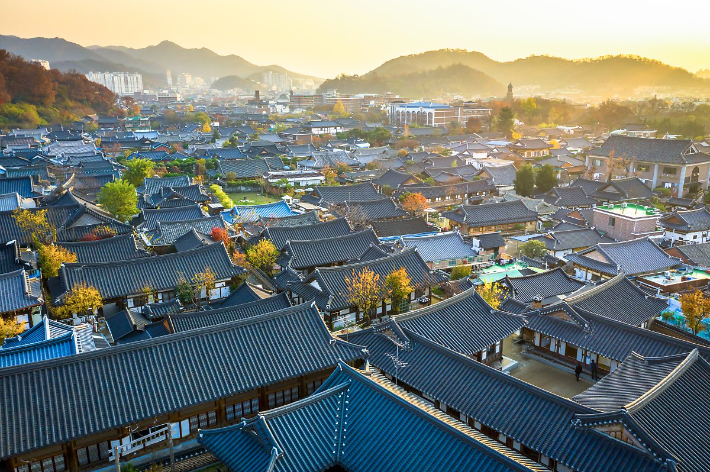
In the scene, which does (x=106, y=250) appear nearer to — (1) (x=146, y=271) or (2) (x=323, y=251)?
(1) (x=146, y=271)

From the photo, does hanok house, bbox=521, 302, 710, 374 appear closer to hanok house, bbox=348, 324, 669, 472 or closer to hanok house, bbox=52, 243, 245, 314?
hanok house, bbox=348, 324, 669, 472

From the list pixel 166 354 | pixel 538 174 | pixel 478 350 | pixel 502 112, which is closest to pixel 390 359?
pixel 478 350

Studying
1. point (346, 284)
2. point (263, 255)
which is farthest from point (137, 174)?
point (346, 284)

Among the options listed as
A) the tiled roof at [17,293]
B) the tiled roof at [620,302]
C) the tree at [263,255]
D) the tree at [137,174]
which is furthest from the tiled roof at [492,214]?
the tree at [137,174]

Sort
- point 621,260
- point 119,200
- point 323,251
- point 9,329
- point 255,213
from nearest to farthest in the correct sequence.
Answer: point 9,329 → point 621,260 → point 323,251 → point 119,200 → point 255,213

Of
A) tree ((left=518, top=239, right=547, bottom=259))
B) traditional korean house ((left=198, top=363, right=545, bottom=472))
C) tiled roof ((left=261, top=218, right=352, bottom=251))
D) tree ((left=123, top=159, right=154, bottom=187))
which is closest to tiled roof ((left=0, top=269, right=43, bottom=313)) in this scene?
tiled roof ((left=261, top=218, right=352, bottom=251))

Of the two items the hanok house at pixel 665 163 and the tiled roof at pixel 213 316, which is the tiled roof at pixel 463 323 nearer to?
the tiled roof at pixel 213 316

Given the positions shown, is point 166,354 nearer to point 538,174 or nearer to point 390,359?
point 390,359
